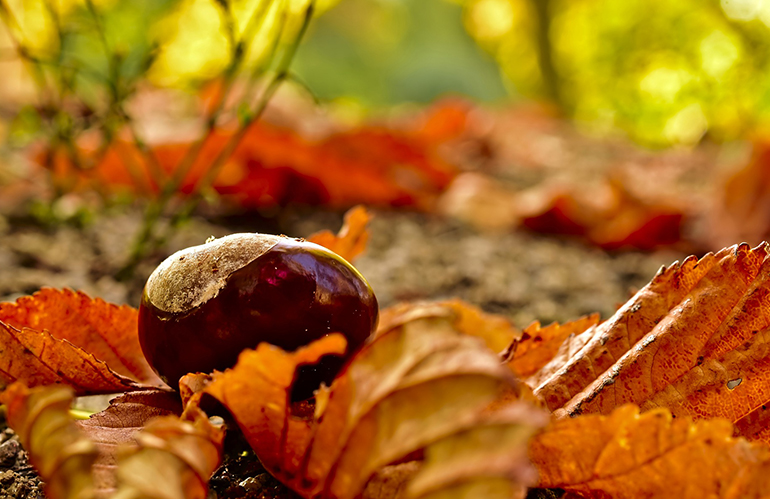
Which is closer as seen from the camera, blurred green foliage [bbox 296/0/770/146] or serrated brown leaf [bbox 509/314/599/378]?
serrated brown leaf [bbox 509/314/599/378]

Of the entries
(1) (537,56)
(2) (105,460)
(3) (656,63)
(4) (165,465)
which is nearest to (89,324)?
(2) (105,460)

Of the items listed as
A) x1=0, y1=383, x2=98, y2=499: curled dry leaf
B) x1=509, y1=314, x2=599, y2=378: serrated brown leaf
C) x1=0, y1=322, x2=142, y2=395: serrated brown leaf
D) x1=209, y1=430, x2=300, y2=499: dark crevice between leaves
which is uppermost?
x1=0, y1=383, x2=98, y2=499: curled dry leaf

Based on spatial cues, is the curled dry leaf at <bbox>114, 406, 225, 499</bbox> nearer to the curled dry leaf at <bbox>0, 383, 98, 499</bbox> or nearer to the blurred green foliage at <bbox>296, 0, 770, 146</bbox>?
the curled dry leaf at <bbox>0, 383, 98, 499</bbox>

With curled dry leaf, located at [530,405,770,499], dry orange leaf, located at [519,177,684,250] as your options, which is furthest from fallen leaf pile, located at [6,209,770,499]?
dry orange leaf, located at [519,177,684,250]

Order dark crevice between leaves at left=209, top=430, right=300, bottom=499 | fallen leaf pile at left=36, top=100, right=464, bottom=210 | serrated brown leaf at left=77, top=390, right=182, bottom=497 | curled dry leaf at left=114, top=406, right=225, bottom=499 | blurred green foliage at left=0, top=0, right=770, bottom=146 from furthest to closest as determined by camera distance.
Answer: blurred green foliage at left=0, top=0, right=770, bottom=146, fallen leaf pile at left=36, top=100, right=464, bottom=210, dark crevice between leaves at left=209, top=430, right=300, bottom=499, serrated brown leaf at left=77, top=390, right=182, bottom=497, curled dry leaf at left=114, top=406, right=225, bottom=499

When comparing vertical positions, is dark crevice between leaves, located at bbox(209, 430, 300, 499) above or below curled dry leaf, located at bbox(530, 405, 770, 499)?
below

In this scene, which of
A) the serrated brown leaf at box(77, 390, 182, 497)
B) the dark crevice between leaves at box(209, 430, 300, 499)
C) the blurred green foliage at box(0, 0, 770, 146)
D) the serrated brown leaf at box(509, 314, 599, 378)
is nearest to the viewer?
the serrated brown leaf at box(77, 390, 182, 497)

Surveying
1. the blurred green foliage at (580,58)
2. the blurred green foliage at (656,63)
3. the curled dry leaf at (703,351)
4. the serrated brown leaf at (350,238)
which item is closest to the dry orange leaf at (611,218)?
the serrated brown leaf at (350,238)
